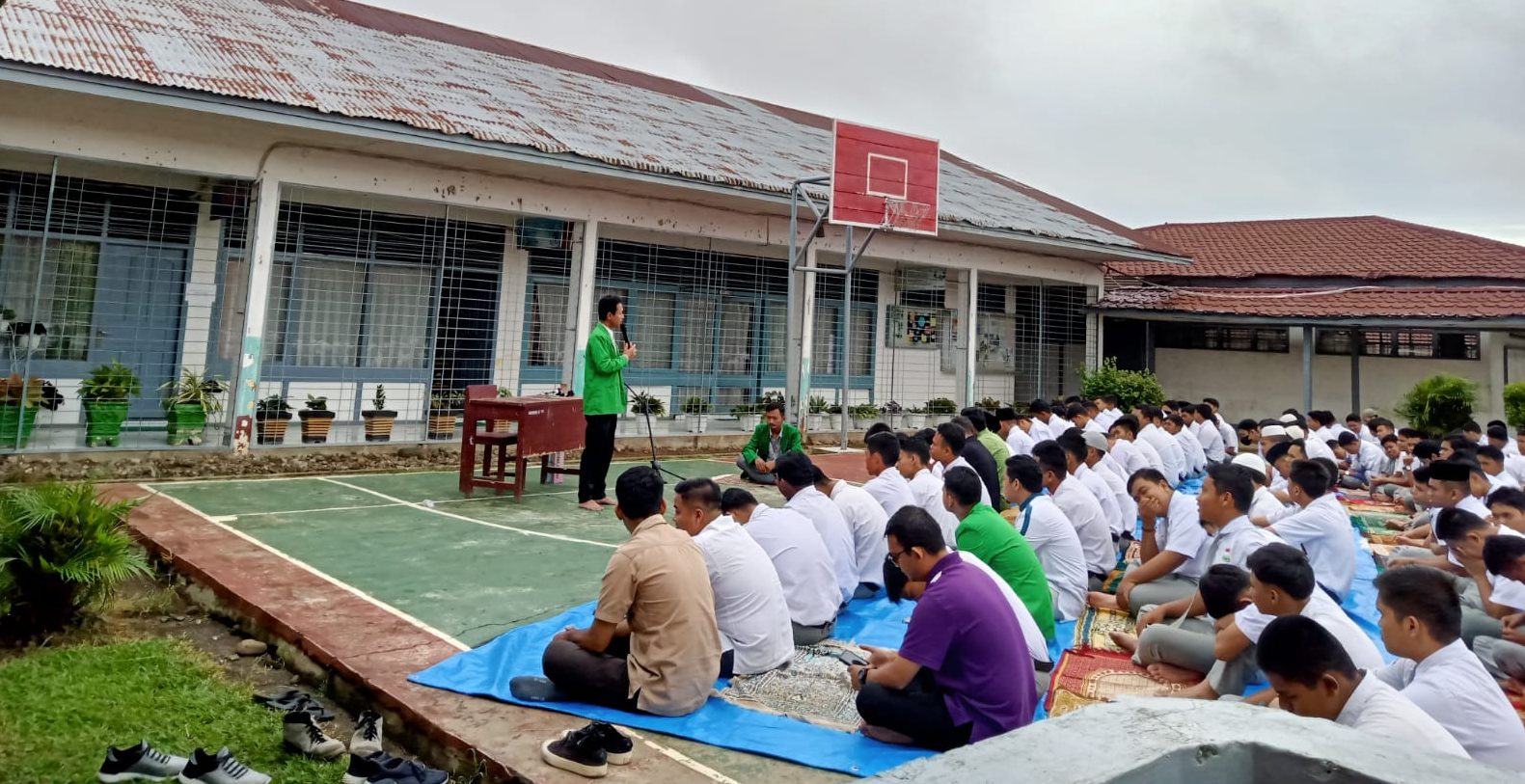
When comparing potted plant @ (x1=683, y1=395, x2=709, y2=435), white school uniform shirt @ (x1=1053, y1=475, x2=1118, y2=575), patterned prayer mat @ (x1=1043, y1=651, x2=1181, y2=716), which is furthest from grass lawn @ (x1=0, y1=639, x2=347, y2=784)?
potted plant @ (x1=683, y1=395, x2=709, y2=435)

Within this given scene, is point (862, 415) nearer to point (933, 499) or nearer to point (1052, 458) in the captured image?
point (933, 499)

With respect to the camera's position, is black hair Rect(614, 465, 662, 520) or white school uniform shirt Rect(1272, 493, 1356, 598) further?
white school uniform shirt Rect(1272, 493, 1356, 598)

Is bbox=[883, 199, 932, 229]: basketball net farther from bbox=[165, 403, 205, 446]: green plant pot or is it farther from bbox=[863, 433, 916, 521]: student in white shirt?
bbox=[165, 403, 205, 446]: green plant pot

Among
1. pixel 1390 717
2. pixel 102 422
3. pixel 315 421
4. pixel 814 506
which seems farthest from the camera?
pixel 315 421

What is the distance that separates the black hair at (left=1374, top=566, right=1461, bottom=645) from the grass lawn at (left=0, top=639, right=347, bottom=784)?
3.73 meters

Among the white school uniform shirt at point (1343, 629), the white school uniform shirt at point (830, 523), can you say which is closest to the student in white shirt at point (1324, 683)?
the white school uniform shirt at point (1343, 629)

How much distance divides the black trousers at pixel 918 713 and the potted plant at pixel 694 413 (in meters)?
9.58

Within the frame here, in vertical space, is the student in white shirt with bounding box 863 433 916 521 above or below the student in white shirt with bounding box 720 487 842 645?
above

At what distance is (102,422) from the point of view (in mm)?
8086

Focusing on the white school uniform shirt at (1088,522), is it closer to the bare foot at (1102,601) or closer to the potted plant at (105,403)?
the bare foot at (1102,601)

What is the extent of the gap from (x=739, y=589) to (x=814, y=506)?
48.0 inches

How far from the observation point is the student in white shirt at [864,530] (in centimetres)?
561

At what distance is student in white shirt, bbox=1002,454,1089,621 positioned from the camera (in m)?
5.14

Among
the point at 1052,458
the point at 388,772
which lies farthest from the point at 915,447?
the point at 388,772
